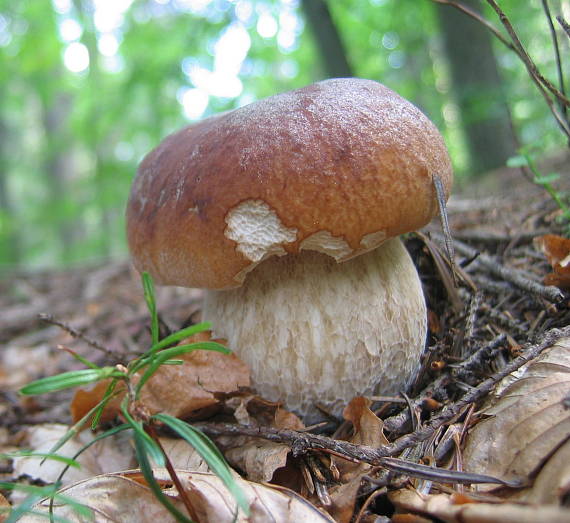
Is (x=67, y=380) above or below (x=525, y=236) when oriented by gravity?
above

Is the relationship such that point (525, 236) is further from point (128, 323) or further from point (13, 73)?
point (13, 73)

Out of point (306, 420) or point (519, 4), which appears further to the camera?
point (519, 4)

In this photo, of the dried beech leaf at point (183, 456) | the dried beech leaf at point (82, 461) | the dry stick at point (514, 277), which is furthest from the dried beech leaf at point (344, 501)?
the dry stick at point (514, 277)

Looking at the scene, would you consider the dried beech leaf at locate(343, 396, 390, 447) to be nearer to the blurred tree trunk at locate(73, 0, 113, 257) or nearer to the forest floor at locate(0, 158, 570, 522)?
the forest floor at locate(0, 158, 570, 522)

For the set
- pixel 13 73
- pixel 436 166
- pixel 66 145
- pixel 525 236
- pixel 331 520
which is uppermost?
pixel 13 73

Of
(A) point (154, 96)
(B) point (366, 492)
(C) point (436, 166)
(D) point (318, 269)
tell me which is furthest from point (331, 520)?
(A) point (154, 96)

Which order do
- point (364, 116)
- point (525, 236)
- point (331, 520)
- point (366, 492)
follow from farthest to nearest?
point (525, 236)
point (364, 116)
point (366, 492)
point (331, 520)

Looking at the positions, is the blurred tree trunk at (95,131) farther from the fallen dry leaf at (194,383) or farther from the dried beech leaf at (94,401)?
the fallen dry leaf at (194,383)

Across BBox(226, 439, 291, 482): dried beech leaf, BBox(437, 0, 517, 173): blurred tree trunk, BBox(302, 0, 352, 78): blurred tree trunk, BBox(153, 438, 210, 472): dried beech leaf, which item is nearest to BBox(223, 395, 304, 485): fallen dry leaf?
BBox(226, 439, 291, 482): dried beech leaf
